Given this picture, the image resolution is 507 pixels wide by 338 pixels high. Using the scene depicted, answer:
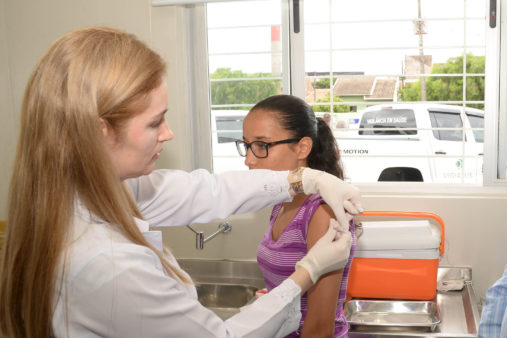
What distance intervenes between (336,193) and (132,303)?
0.60 m

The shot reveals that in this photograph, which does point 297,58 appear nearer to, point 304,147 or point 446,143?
point 304,147

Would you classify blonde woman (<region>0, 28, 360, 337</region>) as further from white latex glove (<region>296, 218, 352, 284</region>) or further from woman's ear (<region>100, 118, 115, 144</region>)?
white latex glove (<region>296, 218, 352, 284</region>)

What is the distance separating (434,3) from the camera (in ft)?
11.0

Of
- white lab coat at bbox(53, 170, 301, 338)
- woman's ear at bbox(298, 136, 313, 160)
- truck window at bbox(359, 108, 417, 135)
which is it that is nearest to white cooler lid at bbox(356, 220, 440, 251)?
woman's ear at bbox(298, 136, 313, 160)

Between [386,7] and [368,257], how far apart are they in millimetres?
1692

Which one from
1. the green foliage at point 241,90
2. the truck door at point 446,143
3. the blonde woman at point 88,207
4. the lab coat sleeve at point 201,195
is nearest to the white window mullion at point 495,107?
the green foliage at point 241,90

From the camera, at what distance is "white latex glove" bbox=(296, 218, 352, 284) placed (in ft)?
3.70

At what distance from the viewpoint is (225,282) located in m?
2.29

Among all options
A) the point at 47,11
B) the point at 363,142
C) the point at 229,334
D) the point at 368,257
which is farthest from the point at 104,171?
the point at 363,142

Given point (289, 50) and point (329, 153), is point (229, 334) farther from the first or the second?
point (289, 50)

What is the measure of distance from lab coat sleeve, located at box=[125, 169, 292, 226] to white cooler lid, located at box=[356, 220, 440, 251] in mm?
732

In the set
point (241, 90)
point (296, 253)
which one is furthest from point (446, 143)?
point (296, 253)

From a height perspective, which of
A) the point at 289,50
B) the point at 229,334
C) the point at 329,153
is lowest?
the point at 229,334

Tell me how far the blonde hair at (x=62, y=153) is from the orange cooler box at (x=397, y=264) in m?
1.24
